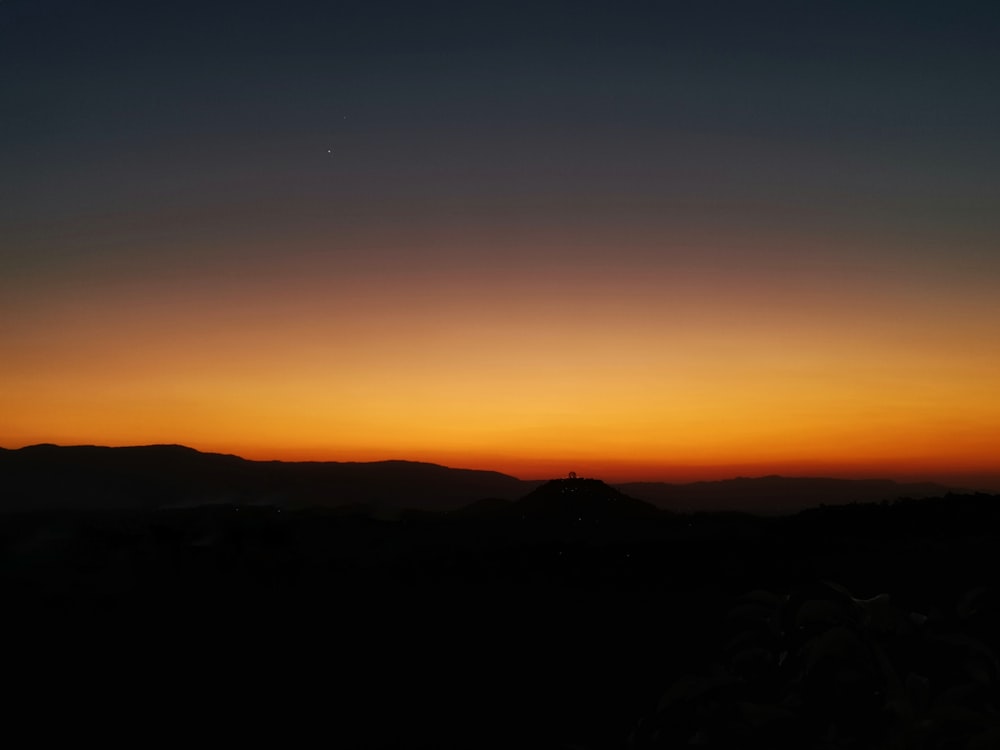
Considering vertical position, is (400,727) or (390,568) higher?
(390,568)

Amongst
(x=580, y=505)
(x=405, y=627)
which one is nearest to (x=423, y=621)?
(x=405, y=627)

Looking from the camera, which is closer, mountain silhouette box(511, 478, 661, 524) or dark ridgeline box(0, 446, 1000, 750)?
dark ridgeline box(0, 446, 1000, 750)

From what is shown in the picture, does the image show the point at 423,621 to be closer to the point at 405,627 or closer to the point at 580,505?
the point at 405,627

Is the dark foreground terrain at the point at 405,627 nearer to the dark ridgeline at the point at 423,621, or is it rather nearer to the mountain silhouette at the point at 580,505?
the dark ridgeline at the point at 423,621

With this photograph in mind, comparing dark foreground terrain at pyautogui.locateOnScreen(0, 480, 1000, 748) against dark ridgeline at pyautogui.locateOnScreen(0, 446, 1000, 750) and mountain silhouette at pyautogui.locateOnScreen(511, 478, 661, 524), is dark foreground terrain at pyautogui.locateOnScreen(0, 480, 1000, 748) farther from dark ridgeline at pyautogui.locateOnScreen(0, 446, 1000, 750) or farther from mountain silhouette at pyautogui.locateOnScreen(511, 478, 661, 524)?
mountain silhouette at pyautogui.locateOnScreen(511, 478, 661, 524)

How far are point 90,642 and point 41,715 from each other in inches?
77.2

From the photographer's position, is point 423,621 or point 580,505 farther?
point 580,505

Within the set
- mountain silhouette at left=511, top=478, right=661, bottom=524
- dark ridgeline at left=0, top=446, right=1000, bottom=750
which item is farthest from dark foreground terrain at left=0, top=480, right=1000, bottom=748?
mountain silhouette at left=511, top=478, right=661, bottom=524

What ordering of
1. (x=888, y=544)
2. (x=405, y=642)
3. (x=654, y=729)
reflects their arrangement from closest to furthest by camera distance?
1. (x=654, y=729)
2. (x=405, y=642)
3. (x=888, y=544)

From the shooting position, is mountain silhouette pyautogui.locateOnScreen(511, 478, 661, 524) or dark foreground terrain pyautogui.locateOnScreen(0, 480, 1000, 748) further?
mountain silhouette pyautogui.locateOnScreen(511, 478, 661, 524)

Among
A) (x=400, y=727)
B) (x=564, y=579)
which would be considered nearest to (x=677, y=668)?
(x=400, y=727)

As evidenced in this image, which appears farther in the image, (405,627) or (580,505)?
(580,505)

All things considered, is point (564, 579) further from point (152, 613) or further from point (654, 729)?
point (654, 729)

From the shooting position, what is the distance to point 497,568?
51.0 ft
